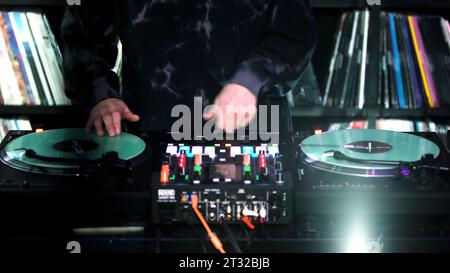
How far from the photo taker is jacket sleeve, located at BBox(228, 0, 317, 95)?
6.18ft

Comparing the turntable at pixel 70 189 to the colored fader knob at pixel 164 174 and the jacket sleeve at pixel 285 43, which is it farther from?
the jacket sleeve at pixel 285 43

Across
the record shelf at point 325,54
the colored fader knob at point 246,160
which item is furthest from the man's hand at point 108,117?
the record shelf at point 325,54

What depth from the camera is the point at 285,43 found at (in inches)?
75.9

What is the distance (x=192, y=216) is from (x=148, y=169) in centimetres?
15

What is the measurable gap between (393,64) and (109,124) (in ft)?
4.24

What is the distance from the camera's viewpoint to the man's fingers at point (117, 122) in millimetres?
1604

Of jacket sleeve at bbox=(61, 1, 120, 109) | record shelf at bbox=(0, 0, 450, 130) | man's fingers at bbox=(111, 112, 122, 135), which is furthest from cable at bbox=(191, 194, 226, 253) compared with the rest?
record shelf at bbox=(0, 0, 450, 130)

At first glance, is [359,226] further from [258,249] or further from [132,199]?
[132,199]

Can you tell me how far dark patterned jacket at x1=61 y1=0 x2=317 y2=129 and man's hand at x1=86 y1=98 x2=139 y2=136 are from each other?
17 cm

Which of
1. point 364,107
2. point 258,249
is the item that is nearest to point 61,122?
point 364,107

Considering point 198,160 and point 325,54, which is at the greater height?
point 325,54

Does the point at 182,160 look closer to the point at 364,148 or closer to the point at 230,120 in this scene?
the point at 230,120

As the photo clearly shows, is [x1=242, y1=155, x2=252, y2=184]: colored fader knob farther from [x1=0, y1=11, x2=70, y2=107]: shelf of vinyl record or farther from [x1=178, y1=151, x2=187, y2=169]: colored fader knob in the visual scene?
[x1=0, y1=11, x2=70, y2=107]: shelf of vinyl record

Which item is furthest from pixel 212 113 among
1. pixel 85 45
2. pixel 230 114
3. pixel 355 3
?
pixel 355 3
